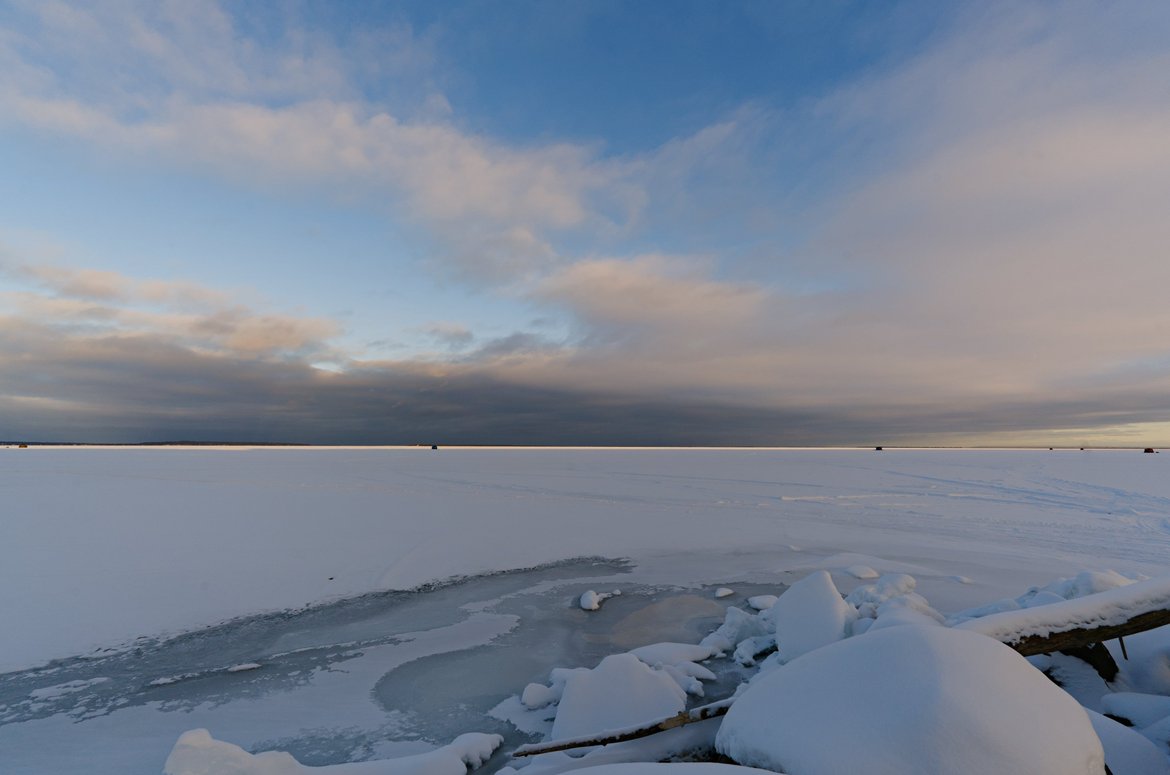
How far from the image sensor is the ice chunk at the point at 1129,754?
235 centimetres

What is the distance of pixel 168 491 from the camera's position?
16516mm

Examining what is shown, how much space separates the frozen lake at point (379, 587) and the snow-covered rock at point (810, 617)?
1151 millimetres

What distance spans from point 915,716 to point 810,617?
7.79 ft

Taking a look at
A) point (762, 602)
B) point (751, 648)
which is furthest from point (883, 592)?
point (751, 648)

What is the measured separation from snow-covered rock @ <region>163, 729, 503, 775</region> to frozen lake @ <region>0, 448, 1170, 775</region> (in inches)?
12.9

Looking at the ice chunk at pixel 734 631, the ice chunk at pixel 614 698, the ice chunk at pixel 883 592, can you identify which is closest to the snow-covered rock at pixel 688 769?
the ice chunk at pixel 614 698

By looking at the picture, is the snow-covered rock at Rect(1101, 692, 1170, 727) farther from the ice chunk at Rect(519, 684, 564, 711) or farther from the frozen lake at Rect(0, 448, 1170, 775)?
the ice chunk at Rect(519, 684, 564, 711)

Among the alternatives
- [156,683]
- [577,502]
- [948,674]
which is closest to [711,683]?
[948,674]

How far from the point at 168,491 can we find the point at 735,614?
1767cm

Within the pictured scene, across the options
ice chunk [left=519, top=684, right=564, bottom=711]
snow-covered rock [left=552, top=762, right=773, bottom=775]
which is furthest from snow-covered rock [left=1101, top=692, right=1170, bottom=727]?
ice chunk [left=519, top=684, right=564, bottom=711]

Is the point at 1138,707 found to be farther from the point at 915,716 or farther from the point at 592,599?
the point at 592,599

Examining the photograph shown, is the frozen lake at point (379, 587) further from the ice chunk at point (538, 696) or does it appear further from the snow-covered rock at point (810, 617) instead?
the snow-covered rock at point (810, 617)

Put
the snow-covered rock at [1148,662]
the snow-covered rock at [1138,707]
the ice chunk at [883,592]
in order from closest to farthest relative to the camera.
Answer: the snow-covered rock at [1138,707]
the snow-covered rock at [1148,662]
the ice chunk at [883,592]

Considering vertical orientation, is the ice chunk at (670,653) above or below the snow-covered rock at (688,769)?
below
